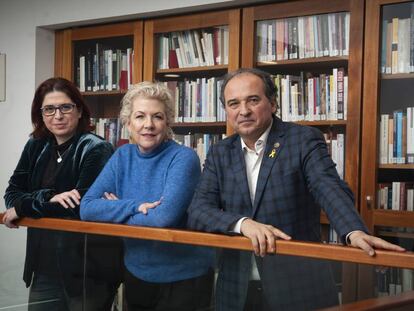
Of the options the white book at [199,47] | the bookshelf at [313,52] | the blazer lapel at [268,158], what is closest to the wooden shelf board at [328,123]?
the bookshelf at [313,52]

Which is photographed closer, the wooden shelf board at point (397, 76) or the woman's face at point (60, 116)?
the woman's face at point (60, 116)

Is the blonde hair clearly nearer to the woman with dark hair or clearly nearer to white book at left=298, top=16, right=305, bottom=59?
the woman with dark hair

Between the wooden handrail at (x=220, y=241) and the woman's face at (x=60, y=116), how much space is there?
45cm

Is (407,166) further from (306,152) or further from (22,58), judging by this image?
(22,58)

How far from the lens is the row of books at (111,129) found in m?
4.46

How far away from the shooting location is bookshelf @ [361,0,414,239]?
337 centimetres

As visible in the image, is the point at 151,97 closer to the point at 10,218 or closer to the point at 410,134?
the point at 10,218

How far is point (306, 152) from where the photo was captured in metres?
2.10

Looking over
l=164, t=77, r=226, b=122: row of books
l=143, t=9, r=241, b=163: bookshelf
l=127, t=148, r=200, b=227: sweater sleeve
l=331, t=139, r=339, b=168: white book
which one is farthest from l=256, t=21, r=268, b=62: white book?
l=127, t=148, r=200, b=227: sweater sleeve

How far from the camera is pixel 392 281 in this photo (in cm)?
167

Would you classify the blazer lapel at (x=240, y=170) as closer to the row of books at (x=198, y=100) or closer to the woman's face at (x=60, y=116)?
the woman's face at (x=60, y=116)

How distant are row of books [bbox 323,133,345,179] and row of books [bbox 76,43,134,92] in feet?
5.20

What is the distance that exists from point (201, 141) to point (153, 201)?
1.73 meters

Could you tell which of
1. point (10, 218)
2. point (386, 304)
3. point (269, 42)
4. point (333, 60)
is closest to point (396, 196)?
point (333, 60)
